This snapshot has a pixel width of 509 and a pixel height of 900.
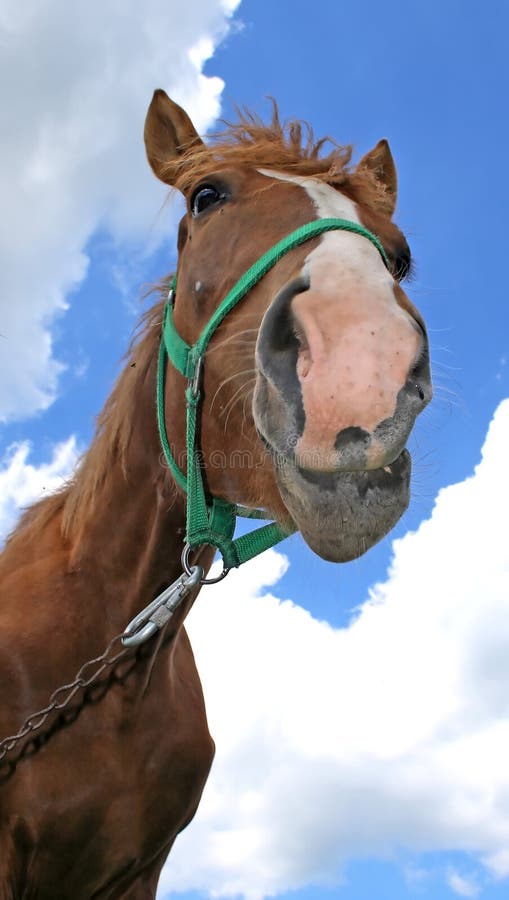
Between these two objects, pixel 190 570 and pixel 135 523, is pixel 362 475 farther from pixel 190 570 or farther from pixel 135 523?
pixel 135 523

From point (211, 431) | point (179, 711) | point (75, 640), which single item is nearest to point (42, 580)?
point (75, 640)

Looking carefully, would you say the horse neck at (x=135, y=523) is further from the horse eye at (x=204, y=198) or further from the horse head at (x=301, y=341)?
the horse eye at (x=204, y=198)

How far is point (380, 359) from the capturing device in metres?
2.47

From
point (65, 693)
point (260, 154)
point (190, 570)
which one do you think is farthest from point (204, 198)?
point (65, 693)

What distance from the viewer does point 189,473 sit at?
3383 mm

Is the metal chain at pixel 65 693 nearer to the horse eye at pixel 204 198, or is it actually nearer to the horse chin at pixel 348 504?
the horse chin at pixel 348 504

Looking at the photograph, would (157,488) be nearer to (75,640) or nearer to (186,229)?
(75,640)

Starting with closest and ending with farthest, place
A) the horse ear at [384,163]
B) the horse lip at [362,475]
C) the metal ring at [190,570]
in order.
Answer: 1. the horse lip at [362,475]
2. the metal ring at [190,570]
3. the horse ear at [384,163]

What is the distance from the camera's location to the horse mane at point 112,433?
13.2 feet

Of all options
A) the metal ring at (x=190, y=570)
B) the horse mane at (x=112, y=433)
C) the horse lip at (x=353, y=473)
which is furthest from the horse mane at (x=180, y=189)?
the horse lip at (x=353, y=473)

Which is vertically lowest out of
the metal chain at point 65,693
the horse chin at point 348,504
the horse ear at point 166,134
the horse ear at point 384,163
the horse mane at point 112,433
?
the horse chin at point 348,504

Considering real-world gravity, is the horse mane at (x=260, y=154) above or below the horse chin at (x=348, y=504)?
above

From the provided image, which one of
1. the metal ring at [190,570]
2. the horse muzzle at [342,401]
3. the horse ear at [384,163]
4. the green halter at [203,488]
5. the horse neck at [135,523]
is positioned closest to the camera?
the horse muzzle at [342,401]

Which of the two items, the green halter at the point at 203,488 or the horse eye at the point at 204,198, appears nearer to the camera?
the green halter at the point at 203,488
